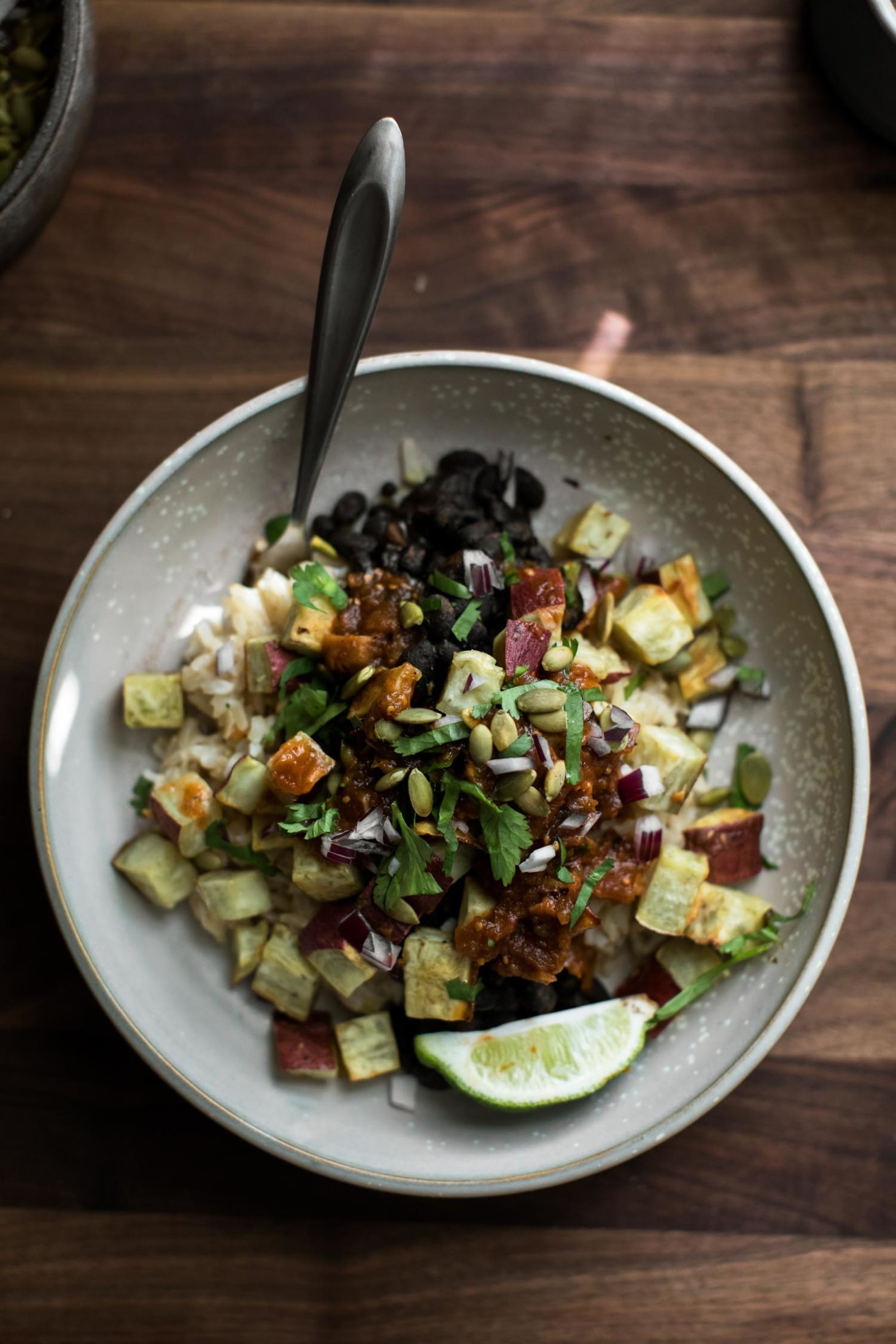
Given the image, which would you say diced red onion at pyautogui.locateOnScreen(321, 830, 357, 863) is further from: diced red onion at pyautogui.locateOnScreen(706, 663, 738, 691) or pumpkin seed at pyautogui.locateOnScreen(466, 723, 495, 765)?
diced red onion at pyautogui.locateOnScreen(706, 663, 738, 691)

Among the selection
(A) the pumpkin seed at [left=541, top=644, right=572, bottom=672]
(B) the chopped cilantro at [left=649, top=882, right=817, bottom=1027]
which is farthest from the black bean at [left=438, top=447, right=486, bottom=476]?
(B) the chopped cilantro at [left=649, top=882, right=817, bottom=1027]

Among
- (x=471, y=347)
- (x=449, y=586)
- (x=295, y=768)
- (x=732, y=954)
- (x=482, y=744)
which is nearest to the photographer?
(x=482, y=744)

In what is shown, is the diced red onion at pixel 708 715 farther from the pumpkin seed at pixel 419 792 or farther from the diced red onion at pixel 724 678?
the pumpkin seed at pixel 419 792

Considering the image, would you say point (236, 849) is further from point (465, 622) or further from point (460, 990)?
point (465, 622)

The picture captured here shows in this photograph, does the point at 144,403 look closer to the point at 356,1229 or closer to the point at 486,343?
the point at 486,343

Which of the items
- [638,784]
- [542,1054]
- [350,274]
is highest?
[350,274]

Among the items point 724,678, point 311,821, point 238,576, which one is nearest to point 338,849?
point 311,821
